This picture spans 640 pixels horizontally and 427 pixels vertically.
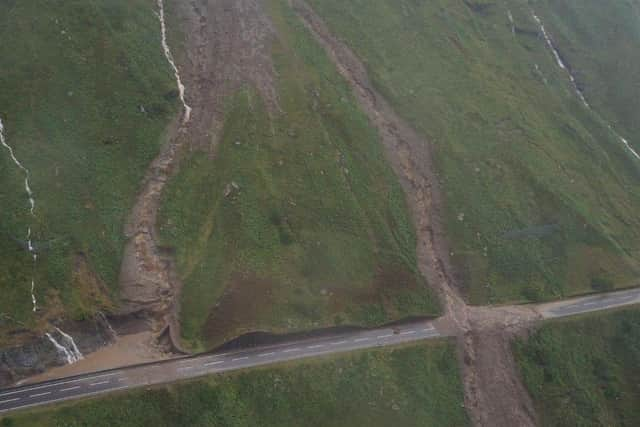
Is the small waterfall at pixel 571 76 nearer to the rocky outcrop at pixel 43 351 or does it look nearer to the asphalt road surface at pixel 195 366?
the asphalt road surface at pixel 195 366

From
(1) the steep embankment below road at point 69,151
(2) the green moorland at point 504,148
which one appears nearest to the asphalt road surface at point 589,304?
(2) the green moorland at point 504,148

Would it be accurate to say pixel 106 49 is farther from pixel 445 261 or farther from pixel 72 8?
pixel 445 261

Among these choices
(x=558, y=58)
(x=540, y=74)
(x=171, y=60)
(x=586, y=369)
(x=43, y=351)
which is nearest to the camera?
(x=43, y=351)

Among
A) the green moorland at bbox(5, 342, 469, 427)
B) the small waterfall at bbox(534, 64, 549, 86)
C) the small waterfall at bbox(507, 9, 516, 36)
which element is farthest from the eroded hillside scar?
the small waterfall at bbox(507, 9, 516, 36)

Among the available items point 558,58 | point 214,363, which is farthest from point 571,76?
point 214,363

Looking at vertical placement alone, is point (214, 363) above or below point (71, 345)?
below

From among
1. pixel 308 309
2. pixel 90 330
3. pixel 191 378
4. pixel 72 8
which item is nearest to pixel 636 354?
pixel 308 309

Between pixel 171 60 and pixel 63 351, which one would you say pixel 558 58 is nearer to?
pixel 171 60
